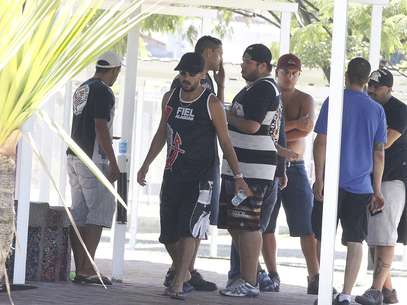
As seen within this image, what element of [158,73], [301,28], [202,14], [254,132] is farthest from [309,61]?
[254,132]

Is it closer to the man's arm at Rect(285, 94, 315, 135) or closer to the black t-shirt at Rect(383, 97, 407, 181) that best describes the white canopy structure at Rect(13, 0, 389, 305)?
the man's arm at Rect(285, 94, 315, 135)

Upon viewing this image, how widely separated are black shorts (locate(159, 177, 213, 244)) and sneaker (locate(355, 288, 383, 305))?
134 cm

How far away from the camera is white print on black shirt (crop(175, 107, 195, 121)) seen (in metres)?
8.51

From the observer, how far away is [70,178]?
368 inches

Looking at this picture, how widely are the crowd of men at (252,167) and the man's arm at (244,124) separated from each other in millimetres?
10

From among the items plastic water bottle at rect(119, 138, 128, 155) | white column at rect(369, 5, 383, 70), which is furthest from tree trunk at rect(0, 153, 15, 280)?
white column at rect(369, 5, 383, 70)

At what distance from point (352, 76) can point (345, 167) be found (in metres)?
0.65

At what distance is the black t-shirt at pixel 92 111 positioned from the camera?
9.11 m

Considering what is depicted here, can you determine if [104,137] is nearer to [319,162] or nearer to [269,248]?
[319,162]

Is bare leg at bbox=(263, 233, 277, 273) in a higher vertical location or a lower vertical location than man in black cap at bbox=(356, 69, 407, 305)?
lower

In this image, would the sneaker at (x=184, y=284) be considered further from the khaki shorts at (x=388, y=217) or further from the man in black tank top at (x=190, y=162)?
the khaki shorts at (x=388, y=217)

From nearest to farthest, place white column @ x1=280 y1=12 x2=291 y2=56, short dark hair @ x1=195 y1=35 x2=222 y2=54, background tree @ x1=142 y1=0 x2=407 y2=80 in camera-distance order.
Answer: short dark hair @ x1=195 y1=35 x2=222 y2=54 < white column @ x1=280 y1=12 x2=291 y2=56 < background tree @ x1=142 y1=0 x2=407 y2=80

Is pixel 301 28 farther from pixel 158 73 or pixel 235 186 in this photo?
pixel 235 186

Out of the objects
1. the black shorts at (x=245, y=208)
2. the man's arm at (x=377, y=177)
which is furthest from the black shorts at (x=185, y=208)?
the man's arm at (x=377, y=177)
